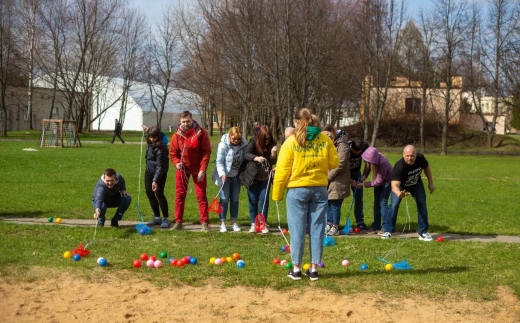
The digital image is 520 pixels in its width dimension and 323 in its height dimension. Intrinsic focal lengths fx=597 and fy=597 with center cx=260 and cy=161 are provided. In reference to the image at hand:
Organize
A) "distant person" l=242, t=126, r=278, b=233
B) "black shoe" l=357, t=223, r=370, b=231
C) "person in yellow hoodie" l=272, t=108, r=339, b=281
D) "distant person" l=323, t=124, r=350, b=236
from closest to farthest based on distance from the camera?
1. "person in yellow hoodie" l=272, t=108, r=339, b=281
2. "distant person" l=323, t=124, r=350, b=236
3. "distant person" l=242, t=126, r=278, b=233
4. "black shoe" l=357, t=223, r=370, b=231

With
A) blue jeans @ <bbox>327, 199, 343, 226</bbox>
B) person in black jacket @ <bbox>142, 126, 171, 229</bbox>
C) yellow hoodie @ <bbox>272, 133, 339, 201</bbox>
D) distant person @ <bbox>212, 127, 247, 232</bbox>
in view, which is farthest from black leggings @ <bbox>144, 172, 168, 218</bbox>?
yellow hoodie @ <bbox>272, 133, 339, 201</bbox>

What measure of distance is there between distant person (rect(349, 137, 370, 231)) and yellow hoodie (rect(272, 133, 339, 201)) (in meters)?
3.42

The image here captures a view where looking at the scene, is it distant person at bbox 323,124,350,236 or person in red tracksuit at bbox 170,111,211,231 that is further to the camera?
person in red tracksuit at bbox 170,111,211,231

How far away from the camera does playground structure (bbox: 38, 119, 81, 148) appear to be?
3705cm

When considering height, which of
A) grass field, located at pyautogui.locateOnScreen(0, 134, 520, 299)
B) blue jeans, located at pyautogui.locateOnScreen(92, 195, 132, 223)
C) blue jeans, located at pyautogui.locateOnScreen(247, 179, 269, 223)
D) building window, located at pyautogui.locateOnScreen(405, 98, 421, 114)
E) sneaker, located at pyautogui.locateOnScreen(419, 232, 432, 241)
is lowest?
grass field, located at pyautogui.locateOnScreen(0, 134, 520, 299)

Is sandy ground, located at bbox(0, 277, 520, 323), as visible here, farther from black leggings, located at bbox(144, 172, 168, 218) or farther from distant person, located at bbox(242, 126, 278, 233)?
black leggings, located at bbox(144, 172, 168, 218)

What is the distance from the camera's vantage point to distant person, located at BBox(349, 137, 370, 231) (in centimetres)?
1031

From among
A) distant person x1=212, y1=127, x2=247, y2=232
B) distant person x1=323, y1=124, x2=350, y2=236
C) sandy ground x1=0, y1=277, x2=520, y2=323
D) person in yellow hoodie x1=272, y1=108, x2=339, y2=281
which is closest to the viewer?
sandy ground x1=0, y1=277, x2=520, y2=323

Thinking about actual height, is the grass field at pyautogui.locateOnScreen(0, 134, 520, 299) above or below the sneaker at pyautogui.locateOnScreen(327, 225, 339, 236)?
below

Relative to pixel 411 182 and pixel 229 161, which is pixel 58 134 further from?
pixel 411 182

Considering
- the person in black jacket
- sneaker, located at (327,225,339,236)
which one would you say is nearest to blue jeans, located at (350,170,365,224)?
sneaker, located at (327,225,339,236)

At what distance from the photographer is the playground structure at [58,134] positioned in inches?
1459

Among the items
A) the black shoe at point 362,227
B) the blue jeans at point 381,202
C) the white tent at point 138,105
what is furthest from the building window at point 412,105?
the blue jeans at point 381,202

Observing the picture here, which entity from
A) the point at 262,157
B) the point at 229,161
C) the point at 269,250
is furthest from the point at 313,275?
the point at 229,161
